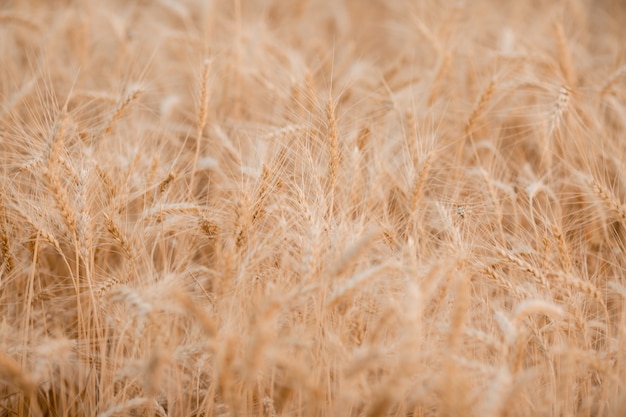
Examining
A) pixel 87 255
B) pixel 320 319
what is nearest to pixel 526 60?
pixel 320 319

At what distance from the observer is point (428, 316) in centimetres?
187

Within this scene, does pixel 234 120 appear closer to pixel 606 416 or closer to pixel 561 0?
pixel 606 416

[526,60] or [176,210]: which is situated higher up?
[526,60]

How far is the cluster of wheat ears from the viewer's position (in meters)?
1.50

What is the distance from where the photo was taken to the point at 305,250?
64.3 inches

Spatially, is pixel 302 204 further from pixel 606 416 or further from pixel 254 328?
pixel 606 416

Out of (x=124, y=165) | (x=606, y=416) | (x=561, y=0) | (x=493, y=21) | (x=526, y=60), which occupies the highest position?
(x=561, y=0)

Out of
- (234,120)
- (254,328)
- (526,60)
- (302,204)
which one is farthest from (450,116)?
(254,328)

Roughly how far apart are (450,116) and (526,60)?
1.87 feet

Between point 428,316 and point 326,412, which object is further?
point 428,316

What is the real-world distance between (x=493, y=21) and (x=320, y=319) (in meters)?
3.54

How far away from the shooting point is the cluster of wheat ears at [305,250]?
150cm

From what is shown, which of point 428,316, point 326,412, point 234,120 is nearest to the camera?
point 326,412

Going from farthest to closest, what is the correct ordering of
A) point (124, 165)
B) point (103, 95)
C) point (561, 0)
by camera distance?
1. point (561, 0)
2. point (103, 95)
3. point (124, 165)
